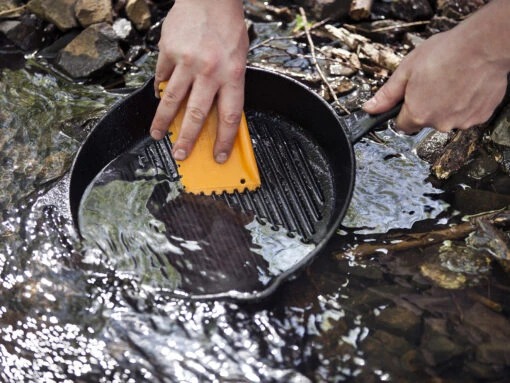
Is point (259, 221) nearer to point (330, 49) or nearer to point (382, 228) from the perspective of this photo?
point (382, 228)

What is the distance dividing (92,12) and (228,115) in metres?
1.50

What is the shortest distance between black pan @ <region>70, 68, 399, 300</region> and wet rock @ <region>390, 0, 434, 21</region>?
1.15 m

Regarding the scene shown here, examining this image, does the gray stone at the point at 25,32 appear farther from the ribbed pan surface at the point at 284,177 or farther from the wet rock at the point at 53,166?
the ribbed pan surface at the point at 284,177

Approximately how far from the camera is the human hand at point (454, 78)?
1656 millimetres

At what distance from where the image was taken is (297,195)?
214 cm

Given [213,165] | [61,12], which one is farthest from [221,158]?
[61,12]

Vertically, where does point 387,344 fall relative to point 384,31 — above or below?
below

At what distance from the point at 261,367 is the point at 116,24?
2056 mm

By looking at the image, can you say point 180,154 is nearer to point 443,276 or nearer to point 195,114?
point 195,114

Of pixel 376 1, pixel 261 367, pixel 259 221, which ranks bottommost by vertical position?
pixel 261 367

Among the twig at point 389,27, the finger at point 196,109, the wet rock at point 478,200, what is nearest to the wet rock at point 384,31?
the twig at point 389,27

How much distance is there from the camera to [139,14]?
3045mm

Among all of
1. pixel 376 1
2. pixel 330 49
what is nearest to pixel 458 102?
pixel 330 49

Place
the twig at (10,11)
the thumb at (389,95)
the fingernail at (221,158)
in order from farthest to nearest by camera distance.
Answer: the twig at (10,11) → the fingernail at (221,158) → the thumb at (389,95)
